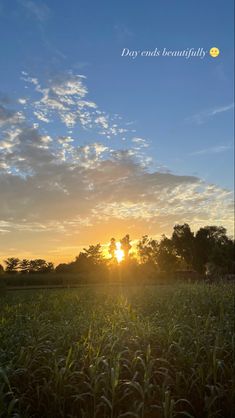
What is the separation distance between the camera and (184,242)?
78.1 m

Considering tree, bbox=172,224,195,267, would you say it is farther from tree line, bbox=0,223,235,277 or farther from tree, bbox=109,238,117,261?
tree, bbox=109,238,117,261

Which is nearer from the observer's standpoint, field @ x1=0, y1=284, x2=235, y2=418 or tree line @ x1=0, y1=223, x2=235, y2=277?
field @ x1=0, y1=284, x2=235, y2=418

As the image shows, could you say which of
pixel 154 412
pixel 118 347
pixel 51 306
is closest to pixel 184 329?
pixel 118 347

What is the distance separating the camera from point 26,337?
7.03 meters

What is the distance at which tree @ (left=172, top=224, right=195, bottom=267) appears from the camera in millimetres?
77319

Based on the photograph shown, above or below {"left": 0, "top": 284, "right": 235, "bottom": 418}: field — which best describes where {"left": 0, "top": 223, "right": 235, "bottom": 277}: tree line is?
above

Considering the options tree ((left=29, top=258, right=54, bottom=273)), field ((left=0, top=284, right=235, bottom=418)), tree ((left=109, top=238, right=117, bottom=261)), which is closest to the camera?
field ((left=0, top=284, right=235, bottom=418))

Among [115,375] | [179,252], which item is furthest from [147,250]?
[115,375]

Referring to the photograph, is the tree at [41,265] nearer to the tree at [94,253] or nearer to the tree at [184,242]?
the tree at [94,253]

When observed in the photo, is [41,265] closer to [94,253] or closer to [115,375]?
[94,253]

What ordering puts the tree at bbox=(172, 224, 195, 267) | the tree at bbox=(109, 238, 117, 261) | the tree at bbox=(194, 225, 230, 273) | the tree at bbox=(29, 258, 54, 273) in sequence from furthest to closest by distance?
the tree at bbox=(109, 238, 117, 261) → the tree at bbox=(172, 224, 195, 267) → the tree at bbox=(194, 225, 230, 273) → the tree at bbox=(29, 258, 54, 273)

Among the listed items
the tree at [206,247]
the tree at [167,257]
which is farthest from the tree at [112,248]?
the tree at [206,247]

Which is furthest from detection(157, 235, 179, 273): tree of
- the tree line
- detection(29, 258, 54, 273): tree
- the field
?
the field

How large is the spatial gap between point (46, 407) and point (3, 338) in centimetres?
253
